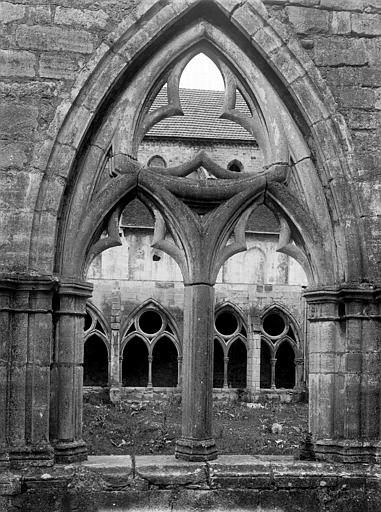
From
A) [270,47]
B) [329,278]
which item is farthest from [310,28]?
[329,278]

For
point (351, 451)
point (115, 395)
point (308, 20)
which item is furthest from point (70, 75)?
point (115, 395)

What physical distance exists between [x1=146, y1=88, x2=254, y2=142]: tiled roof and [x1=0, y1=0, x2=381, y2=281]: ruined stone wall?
16.0 m

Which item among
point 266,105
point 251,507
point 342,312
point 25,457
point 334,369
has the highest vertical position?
point 266,105

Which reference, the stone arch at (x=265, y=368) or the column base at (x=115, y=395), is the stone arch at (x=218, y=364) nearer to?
the stone arch at (x=265, y=368)

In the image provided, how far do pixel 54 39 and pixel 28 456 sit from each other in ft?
9.37

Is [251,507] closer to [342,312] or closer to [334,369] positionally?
[334,369]

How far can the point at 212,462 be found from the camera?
4656 mm

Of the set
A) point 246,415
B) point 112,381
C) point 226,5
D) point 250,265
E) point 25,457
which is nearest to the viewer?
point 25,457

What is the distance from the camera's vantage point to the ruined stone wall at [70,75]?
455 centimetres

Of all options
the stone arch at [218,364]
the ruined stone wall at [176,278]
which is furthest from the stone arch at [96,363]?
the stone arch at [218,364]

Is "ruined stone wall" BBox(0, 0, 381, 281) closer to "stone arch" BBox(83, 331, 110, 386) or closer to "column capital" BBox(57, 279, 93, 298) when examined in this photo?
"column capital" BBox(57, 279, 93, 298)

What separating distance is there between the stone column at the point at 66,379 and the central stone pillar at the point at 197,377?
0.76 m

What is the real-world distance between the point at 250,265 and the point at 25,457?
15.9 meters

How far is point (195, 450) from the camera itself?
4.71 metres
